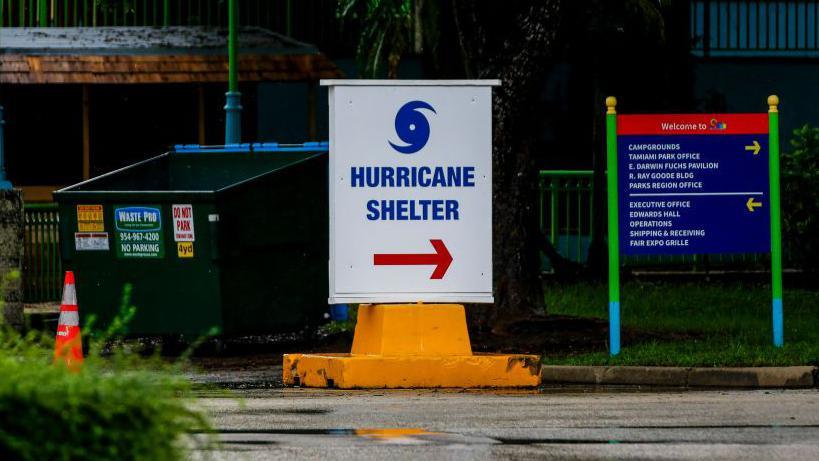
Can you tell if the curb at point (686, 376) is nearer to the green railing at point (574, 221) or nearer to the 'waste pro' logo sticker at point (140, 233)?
the 'waste pro' logo sticker at point (140, 233)

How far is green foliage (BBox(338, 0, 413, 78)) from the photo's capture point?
20219 millimetres

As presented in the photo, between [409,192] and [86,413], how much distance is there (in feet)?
20.6

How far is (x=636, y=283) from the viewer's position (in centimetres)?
1906

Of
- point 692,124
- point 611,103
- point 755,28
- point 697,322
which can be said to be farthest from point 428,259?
point 755,28

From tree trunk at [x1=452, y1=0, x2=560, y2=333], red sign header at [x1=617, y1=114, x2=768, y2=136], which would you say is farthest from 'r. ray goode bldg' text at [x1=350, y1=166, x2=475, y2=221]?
tree trunk at [x1=452, y1=0, x2=560, y2=333]

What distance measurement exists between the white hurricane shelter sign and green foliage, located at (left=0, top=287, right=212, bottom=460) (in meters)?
5.74

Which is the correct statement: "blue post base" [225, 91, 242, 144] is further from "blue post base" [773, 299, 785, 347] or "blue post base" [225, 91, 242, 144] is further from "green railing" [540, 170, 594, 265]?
"blue post base" [773, 299, 785, 347]

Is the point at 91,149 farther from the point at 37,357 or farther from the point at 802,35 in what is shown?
the point at 37,357

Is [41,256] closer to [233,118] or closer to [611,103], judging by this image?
[233,118]

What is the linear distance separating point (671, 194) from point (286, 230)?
3587mm

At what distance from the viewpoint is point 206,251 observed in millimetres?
13273

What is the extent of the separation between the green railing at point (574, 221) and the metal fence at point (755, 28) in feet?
14.0

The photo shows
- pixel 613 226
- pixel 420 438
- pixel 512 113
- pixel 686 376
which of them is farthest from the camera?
pixel 512 113

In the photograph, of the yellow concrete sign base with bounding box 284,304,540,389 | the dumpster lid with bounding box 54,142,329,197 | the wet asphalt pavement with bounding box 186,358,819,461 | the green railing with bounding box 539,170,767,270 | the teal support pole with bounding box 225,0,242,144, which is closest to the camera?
the wet asphalt pavement with bounding box 186,358,819,461
